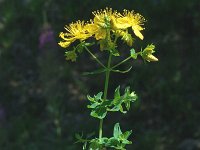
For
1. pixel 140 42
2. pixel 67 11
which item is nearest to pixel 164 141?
pixel 140 42

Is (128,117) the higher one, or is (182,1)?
(182,1)

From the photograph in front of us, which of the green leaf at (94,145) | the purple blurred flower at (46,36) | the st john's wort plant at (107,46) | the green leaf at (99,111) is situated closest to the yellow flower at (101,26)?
the st john's wort plant at (107,46)

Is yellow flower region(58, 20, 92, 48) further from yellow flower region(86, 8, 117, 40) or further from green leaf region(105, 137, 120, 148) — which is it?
green leaf region(105, 137, 120, 148)

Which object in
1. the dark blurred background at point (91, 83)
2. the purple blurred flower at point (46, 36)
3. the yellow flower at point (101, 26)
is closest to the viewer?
the yellow flower at point (101, 26)

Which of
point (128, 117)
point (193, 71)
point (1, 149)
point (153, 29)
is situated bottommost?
point (1, 149)

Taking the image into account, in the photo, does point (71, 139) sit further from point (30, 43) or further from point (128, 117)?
point (30, 43)

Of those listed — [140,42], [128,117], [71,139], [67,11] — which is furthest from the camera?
[67,11]

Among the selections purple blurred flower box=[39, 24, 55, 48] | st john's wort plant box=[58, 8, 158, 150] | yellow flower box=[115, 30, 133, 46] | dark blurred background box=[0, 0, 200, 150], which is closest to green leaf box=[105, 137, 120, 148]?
st john's wort plant box=[58, 8, 158, 150]

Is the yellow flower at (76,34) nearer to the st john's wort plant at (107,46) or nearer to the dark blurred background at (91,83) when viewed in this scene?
the st john's wort plant at (107,46)
